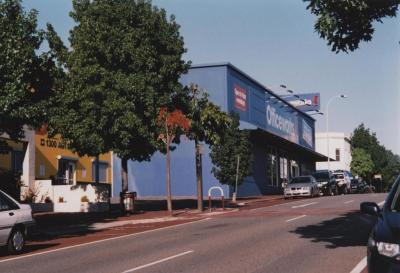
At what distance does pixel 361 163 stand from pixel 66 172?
202ft

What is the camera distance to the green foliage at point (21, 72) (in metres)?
18.0

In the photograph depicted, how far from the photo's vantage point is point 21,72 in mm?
18359

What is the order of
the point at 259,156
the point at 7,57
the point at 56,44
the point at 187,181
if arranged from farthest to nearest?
the point at 259,156
the point at 187,181
the point at 56,44
the point at 7,57

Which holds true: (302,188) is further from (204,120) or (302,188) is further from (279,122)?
(279,122)

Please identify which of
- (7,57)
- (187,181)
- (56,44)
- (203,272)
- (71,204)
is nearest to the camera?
(203,272)

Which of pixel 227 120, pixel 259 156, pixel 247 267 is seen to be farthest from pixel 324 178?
pixel 247 267

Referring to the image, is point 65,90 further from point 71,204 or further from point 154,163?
point 154,163

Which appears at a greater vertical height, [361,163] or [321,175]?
[361,163]

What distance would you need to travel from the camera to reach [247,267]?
10.5m

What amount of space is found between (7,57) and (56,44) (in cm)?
811

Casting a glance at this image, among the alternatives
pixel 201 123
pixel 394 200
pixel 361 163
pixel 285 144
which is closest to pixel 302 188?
pixel 201 123

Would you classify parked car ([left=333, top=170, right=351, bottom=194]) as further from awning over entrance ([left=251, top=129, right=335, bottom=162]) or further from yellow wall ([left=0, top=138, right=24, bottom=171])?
yellow wall ([left=0, top=138, right=24, bottom=171])

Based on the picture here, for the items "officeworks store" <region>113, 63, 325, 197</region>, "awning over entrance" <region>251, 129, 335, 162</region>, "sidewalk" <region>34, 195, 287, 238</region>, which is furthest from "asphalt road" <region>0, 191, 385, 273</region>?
"awning over entrance" <region>251, 129, 335, 162</region>

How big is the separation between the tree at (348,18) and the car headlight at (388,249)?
14.9ft
